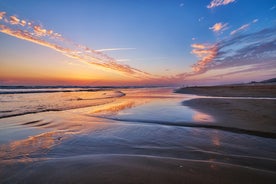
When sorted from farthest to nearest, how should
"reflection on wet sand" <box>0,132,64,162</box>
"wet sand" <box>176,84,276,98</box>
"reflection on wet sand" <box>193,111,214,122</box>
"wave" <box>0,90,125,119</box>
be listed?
"wet sand" <box>176,84,276,98</box> < "wave" <box>0,90,125,119</box> < "reflection on wet sand" <box>193,111,214,122</box> < "reflection on wet sand" <box>0,132,64,162</box>

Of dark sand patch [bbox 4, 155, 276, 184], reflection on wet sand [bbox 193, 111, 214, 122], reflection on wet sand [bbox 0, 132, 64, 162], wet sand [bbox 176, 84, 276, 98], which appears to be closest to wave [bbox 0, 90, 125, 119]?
reflection on wet sand [bbox 0, 132, 64, 162]

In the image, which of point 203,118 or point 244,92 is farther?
point 244,92

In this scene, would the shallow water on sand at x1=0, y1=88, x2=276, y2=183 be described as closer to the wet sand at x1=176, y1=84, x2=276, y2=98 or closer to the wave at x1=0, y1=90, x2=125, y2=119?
the wave at x1=0, y1=90, x2=125, y2=119

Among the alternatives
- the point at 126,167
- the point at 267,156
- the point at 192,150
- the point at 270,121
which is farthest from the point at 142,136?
the point at 270,121

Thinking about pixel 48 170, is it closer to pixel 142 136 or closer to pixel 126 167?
pixel 126 167

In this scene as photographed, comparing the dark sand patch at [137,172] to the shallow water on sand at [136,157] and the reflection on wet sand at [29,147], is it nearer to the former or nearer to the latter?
the shallow water on sand at [136,157]

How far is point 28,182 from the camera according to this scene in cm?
241

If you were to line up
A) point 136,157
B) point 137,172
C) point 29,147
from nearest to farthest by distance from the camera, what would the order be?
1. point 137,172
2. point 136,157
3. point 29,147

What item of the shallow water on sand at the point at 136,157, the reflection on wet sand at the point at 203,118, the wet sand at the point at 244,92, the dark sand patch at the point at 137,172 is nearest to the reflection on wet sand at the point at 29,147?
the shallow water on sand at the point at 136,157

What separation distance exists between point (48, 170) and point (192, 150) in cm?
309

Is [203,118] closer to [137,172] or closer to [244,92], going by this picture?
[137,172]

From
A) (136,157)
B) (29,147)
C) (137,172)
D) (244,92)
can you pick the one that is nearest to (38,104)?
(29,147)

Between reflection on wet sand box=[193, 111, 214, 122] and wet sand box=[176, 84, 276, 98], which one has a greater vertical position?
wet sand box=[176, 84, 276, 98]

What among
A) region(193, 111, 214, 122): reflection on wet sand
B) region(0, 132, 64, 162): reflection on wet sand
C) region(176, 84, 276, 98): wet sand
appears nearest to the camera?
region(0, 132, 64, 162): reflection on wet sand
